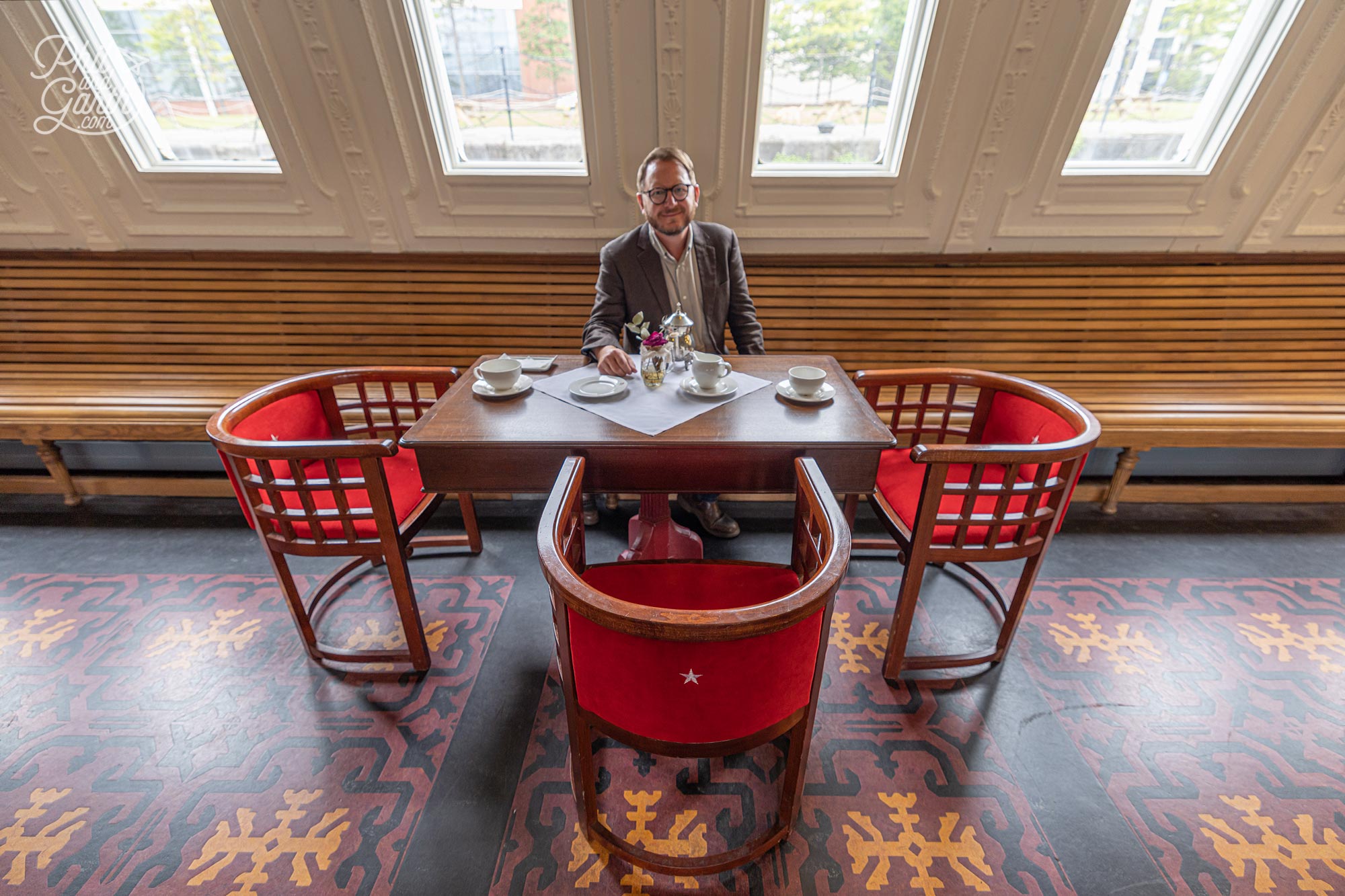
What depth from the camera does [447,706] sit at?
1831mm

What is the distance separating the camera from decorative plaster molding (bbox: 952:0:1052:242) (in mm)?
2338

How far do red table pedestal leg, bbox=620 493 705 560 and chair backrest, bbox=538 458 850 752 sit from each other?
784mm

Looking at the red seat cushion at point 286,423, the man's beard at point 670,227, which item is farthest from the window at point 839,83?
the red seat cushion at point 286,423

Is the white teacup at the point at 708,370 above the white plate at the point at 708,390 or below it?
above

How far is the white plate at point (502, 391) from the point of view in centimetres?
178

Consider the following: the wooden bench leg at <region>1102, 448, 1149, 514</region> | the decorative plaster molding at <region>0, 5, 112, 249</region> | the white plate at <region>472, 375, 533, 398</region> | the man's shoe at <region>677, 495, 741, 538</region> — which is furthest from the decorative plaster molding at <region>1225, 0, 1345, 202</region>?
the decorative plaster molding at <region>0, 5, 112, 249</region>

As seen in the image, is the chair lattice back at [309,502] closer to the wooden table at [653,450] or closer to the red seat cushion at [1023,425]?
the wooden table at [653,450]

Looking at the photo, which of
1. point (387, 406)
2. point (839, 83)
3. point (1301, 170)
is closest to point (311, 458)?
point (387, 406)

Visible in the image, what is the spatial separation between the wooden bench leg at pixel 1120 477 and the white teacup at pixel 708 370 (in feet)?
8.14

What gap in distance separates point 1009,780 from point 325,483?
2320 mm

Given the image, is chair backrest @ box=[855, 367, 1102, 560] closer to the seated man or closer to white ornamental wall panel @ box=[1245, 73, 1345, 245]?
the seated man

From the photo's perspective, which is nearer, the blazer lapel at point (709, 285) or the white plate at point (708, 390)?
the white plate at point (708, 390)

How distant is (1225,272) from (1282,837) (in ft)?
10.2

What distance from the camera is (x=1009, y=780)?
1598 millimetres
